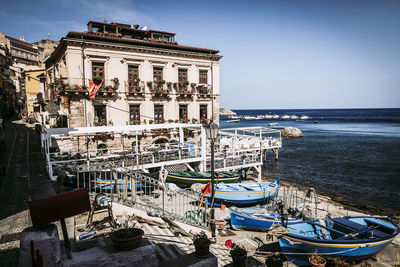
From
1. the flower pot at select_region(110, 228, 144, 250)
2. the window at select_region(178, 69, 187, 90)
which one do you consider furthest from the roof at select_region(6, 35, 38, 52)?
the flower pot at select_region(110, 228, 144, 250)

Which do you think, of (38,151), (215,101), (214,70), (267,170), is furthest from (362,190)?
(38,151)

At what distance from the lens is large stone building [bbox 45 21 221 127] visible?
76.8 feet

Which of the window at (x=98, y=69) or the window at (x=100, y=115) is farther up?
the window at (x=98, y=69)

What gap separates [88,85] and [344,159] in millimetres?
42441

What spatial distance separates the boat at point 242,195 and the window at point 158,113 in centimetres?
1156

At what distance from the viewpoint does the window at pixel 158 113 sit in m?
27.9

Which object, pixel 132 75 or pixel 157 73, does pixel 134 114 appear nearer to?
pixel 132 75

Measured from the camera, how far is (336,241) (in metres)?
11.5

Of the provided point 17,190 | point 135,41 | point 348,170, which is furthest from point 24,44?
point 348,170

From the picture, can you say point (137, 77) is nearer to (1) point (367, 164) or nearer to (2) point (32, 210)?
(2) point (32, 210)

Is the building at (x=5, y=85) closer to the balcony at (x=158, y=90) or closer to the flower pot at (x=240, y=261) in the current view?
the balcony at (x=158, y=90)

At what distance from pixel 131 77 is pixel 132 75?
0.79 ft

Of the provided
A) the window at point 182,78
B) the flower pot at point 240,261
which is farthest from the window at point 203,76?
the flower pot at point 240,261

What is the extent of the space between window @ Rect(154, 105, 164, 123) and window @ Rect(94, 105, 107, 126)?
5.47 meters
